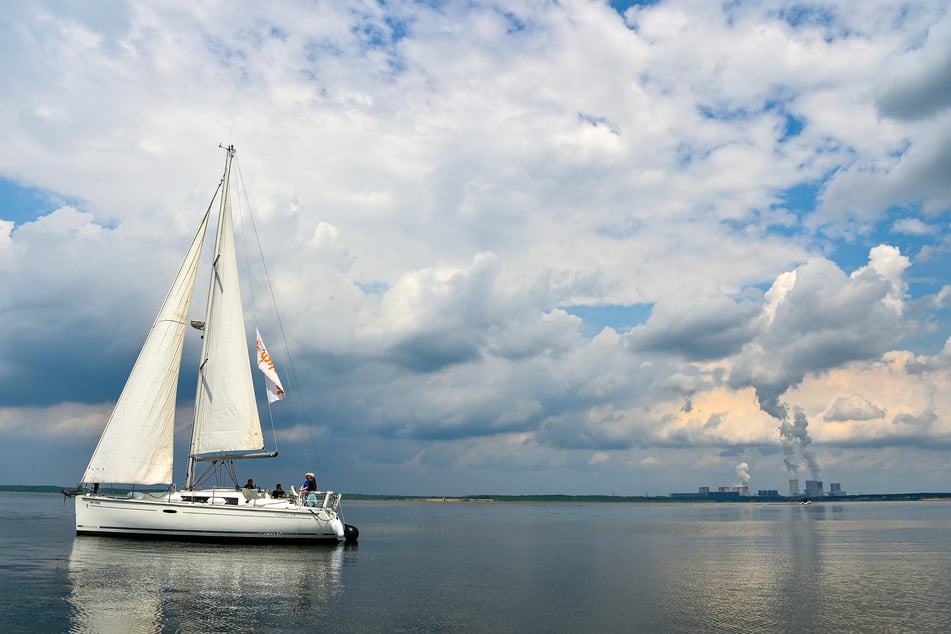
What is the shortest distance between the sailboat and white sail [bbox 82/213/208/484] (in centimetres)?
6

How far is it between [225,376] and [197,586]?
20.3m

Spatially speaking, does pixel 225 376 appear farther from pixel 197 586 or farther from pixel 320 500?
pixel 197 586

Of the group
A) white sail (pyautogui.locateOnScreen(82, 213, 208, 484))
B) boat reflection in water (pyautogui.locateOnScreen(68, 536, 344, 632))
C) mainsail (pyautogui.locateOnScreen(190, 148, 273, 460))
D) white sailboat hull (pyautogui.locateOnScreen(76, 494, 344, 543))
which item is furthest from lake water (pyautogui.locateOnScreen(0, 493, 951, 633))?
mainsail (pyautogui.locateOnScreen(190, 148, 273, 460))

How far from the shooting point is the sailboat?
43.3 metres

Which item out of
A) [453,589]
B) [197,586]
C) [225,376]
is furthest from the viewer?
[225,376]

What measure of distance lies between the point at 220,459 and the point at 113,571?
48.0 feet

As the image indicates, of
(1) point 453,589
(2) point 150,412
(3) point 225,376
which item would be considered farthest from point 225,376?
(1) point 453,589

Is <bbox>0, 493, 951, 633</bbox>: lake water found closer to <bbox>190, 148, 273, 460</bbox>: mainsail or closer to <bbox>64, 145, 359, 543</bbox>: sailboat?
<bbox>64, 145, 359, 543</bbox>: sailboat

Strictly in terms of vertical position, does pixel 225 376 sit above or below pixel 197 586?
above

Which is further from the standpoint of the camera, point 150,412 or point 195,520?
point 150,412

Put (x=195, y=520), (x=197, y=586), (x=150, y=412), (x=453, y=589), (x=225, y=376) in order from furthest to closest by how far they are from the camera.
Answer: (x=225, y=376), (x=150, y=412), (x=195, y=520), (x=453, y=589), (x=197, y=586)

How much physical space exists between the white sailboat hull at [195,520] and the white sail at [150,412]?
6.22 ft

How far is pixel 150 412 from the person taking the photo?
149 ft

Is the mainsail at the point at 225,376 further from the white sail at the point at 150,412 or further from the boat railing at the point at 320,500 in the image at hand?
the boat railing at the point at 320,500
